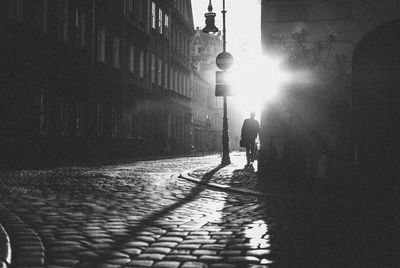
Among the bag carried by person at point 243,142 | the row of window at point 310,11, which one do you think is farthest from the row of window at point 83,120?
the row of window at point 310,11

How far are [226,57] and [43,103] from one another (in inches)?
278

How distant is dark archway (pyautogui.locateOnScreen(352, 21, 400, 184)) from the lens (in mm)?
11555

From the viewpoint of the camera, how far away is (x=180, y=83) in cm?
4275

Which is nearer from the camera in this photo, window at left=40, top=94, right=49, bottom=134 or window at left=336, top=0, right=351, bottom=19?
window at left=336, top=0, right=351, bottom=19

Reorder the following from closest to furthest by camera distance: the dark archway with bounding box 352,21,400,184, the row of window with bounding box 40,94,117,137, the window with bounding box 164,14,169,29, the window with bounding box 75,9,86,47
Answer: the dark archway with bounding box 352,21,400,184 → the row of window with bounding box 40,94,117,137 → the window with bounding box 75,9,86,47 → the window with bounding box 164,14,169,29

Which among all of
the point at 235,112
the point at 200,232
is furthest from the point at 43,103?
the point at 235,112

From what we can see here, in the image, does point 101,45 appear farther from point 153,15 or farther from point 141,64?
point 153,15

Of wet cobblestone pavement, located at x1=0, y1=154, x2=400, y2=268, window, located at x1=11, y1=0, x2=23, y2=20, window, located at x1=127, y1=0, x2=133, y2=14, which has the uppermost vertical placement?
window, located at x1=127, y1=0, x2=133, y2=14

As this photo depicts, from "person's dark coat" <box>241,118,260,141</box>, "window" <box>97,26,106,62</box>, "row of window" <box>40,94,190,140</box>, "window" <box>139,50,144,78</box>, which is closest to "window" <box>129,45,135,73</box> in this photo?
"window" <box>139,50,144,78</box>

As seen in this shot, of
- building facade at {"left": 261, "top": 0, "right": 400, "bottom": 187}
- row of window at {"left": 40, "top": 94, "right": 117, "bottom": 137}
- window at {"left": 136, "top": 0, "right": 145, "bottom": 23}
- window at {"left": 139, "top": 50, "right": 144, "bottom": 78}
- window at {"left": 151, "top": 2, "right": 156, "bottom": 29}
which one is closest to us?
building facade at {"left": 261, "top": 0, "right": 400, "bottom": 187}

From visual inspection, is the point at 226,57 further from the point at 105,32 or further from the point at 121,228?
the point at 121,228

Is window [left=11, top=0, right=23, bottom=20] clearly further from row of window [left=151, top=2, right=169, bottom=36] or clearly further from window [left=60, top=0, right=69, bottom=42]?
row of window [left=151, top=2, right=169, bottom=36]

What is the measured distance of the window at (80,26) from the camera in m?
22.6

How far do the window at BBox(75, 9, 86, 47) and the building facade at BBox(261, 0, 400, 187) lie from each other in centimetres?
1196
